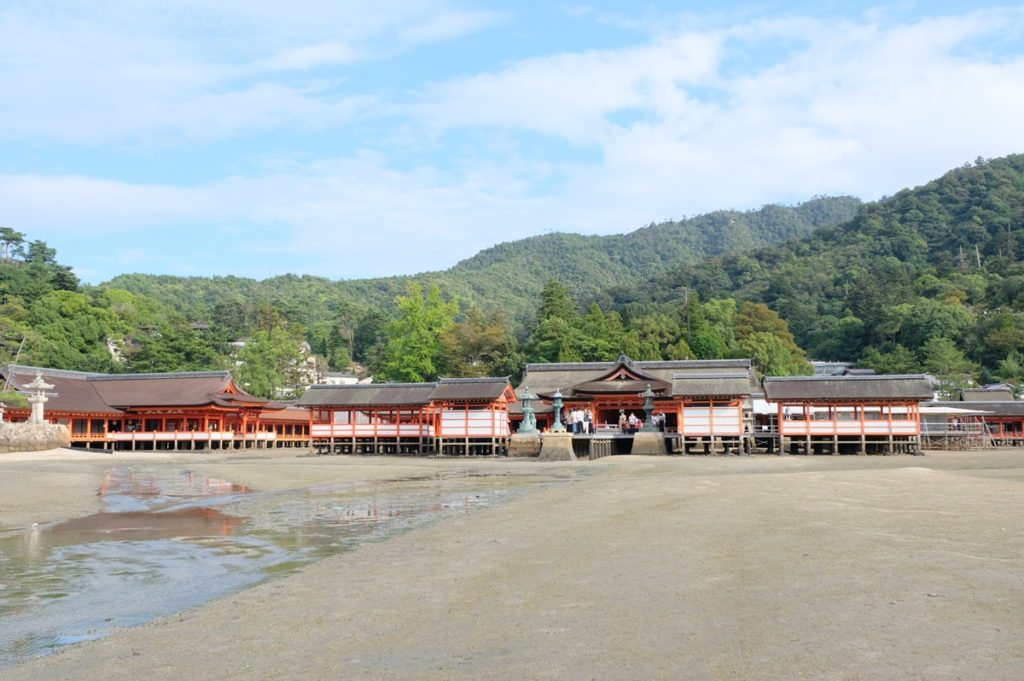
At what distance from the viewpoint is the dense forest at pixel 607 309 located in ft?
218

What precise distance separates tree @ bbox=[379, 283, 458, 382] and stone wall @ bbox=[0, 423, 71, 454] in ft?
102

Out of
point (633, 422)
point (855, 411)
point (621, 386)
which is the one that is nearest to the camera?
point (855, 411)

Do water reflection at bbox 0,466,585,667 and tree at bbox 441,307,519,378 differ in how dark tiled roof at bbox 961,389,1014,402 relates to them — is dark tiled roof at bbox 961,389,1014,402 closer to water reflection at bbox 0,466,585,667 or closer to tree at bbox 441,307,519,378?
tree at bbox 441,307,519,378

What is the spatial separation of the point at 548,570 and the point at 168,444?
152 feet

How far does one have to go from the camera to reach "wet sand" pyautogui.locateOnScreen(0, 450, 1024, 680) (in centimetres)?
568

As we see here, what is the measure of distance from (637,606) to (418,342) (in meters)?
59.4

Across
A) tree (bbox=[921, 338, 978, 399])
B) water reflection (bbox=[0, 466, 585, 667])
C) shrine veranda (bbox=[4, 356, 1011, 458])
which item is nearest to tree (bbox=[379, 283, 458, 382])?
shrine veranda (bbox=[4, 356, 1011, 458])

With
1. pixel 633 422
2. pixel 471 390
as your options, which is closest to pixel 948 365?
pixel 633 422

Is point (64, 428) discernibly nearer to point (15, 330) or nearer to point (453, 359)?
point (15, 330)

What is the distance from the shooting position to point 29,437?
3456cm

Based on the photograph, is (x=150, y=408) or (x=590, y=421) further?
(x=150, y=408)

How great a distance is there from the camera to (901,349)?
250 ft

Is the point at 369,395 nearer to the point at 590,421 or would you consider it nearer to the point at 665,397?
the point at 590,421

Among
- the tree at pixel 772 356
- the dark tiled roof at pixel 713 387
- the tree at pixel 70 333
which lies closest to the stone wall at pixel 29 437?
the tree at pixel 70 333
